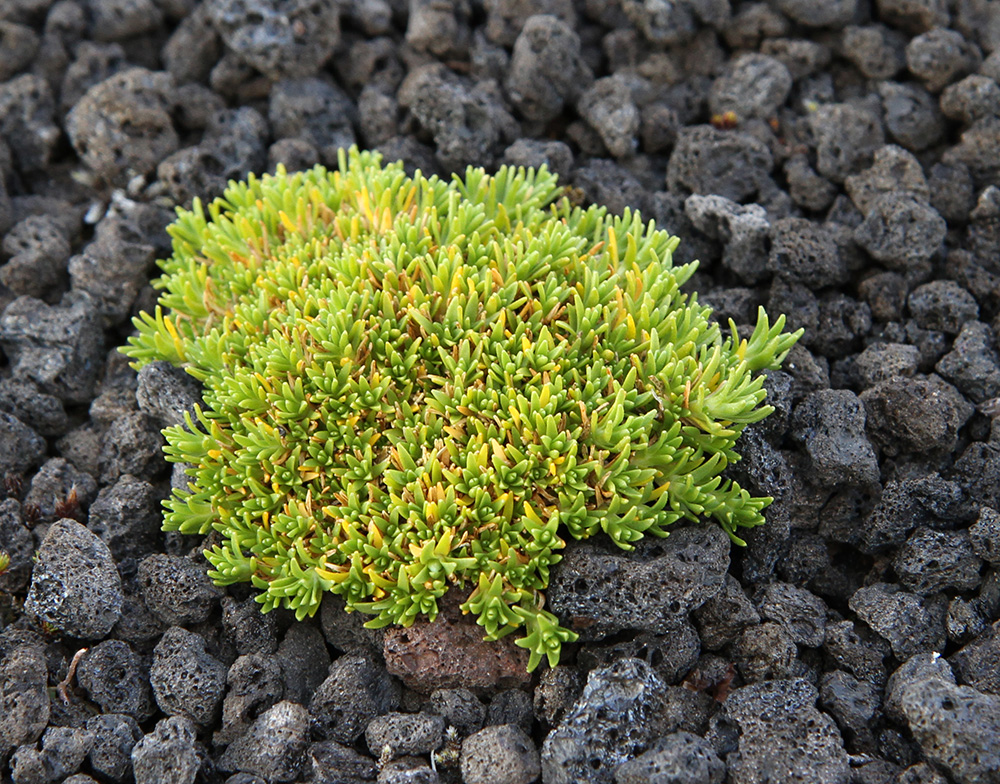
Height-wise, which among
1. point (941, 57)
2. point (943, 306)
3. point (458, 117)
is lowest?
point (943, 306)

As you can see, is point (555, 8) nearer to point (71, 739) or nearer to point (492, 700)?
point (492, 700)

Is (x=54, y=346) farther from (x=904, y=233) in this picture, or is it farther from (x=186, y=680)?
(x=904, y=233)

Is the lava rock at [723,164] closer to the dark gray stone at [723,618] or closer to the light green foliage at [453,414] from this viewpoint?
the light green foliage at [453,414]

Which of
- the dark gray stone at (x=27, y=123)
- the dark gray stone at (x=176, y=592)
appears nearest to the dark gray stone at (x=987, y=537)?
the dark gray stone at (x=176, y=592)

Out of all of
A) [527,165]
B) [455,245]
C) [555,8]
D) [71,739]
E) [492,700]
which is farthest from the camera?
[555,8]

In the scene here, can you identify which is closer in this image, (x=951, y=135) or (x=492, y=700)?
(x=492, y=700)

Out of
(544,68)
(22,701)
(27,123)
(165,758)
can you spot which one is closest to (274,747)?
(165,758)

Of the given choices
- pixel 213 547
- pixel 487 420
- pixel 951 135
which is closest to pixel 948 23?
→ pixel 951 135
